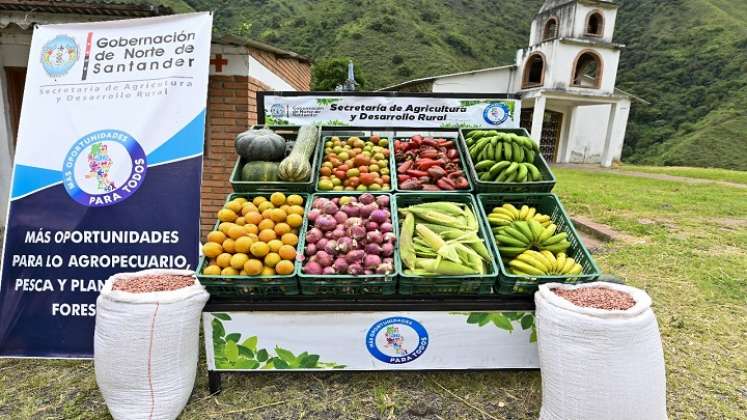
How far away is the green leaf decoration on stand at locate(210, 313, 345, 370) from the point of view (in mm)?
2479

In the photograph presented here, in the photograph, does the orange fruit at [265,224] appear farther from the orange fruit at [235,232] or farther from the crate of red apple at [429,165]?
the crate of red apple at [429,165]

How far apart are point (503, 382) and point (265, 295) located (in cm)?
165

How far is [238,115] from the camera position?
506cm

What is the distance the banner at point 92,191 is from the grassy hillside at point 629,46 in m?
30.1

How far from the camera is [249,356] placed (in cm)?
252

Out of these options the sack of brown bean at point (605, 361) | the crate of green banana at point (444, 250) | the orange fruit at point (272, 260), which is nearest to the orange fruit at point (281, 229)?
the orange fruit at point (272, 260)

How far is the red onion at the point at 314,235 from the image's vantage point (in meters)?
2.63

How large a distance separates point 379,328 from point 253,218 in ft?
3.52

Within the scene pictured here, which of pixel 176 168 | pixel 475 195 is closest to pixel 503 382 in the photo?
pixel 475 195

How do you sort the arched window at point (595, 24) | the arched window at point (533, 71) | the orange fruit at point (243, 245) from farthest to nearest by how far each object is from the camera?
1. the arched window at point (533, 71)
2. the arched window at point (595, 24)
3. the orange fruit at point (243, 245)

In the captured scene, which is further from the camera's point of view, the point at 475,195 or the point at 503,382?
the point at 475,195

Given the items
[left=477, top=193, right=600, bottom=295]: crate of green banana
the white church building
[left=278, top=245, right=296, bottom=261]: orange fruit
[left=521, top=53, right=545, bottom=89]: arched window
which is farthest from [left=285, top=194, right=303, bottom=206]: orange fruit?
[left=521, top=53, right=545, bottom=89]: arched window

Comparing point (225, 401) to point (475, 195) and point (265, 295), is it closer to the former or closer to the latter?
point (265, 295)

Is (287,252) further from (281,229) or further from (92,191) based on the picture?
(92,191)
